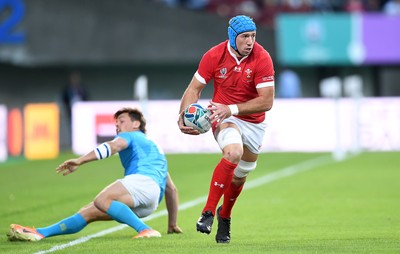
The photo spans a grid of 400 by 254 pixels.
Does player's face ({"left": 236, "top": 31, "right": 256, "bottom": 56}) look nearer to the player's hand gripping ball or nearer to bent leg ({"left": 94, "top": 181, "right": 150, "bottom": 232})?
the player's hand gripping ball

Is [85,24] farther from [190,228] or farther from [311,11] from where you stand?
[190,228]

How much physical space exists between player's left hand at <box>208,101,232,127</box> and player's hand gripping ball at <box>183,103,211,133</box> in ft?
0.17

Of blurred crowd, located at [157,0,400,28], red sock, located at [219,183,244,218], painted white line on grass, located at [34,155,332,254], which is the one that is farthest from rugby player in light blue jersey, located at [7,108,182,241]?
blurred crowd, located at [157,0,400,28]

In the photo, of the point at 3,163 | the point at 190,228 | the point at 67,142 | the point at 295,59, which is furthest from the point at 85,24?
the point at 190,228

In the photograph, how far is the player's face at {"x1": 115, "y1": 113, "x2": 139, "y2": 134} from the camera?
11.3 metres

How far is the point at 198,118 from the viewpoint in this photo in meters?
10.3

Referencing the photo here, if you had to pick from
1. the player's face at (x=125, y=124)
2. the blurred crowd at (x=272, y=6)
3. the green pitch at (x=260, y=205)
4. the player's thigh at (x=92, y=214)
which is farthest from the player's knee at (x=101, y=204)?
the blurred crowd at (x=272, y=6)

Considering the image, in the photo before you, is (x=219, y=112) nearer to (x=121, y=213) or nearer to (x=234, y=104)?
(x=234, y=104)

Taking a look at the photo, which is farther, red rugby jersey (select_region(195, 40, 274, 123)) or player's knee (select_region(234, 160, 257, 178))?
player's knee (select_region(234, 160, 257, 178))

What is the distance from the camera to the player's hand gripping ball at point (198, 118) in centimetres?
1025

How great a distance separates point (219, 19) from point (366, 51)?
4502 millimetres

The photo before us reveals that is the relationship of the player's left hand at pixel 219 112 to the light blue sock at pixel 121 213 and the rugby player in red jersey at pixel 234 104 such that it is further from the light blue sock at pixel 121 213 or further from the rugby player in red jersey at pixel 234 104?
the light blue sock at pixel 121 213

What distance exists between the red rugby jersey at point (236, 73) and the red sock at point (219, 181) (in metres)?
0.76

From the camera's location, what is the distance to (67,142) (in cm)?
3425
